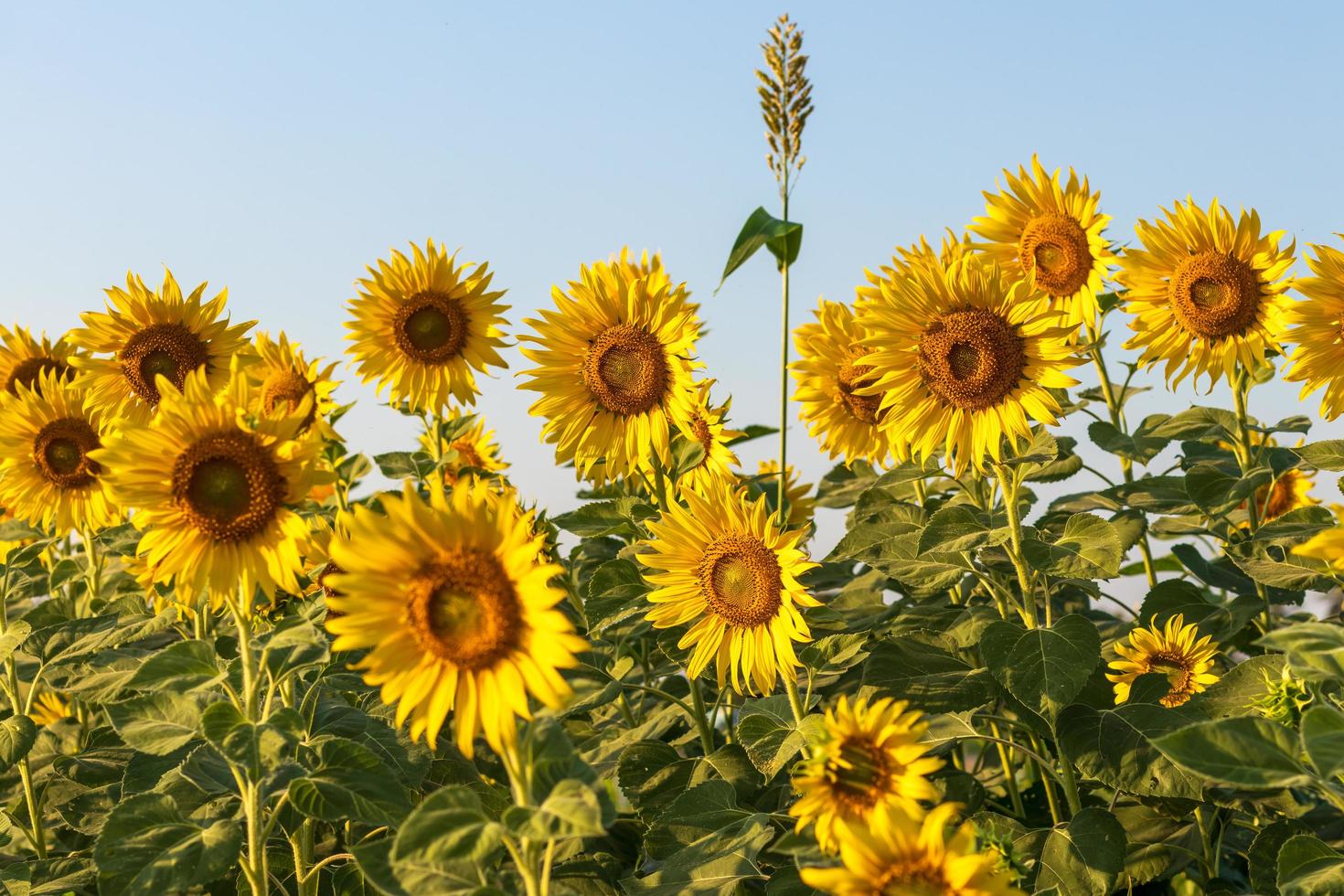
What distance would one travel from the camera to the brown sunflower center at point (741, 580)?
3.41 meters

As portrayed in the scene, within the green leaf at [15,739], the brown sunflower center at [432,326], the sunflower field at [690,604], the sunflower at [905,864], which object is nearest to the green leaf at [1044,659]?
the sunflower field at [690,604]

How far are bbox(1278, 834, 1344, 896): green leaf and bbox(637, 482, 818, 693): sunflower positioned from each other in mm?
1237

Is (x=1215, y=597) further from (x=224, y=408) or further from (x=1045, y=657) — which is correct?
(x=224, y=408)

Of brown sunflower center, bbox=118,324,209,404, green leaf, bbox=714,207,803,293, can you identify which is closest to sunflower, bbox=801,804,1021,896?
green leaf, bbox=714,207,803,293

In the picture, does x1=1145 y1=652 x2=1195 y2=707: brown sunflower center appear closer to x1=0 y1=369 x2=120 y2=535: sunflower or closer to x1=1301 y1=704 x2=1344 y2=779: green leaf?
x1=1301 y1=704 x2=1344 y2=779: green leaf

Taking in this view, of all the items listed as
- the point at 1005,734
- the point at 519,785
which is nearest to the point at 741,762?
the point at 1005,734

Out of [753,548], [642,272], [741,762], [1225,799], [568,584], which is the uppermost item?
[642,272]

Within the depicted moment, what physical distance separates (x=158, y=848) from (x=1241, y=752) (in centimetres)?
219

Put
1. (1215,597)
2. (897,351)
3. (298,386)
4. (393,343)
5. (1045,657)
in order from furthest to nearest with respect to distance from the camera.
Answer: (1215,597)
(298,386)
(393,343)
(897,351)
(1045,657)

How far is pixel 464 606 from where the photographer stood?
2.10m

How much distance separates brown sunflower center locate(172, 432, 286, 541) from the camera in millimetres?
2676

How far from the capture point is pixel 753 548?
3416mm

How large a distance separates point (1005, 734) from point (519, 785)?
274 centimetres

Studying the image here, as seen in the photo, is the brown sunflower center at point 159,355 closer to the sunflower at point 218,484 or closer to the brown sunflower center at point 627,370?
the brown sunflower center at point 627,370
